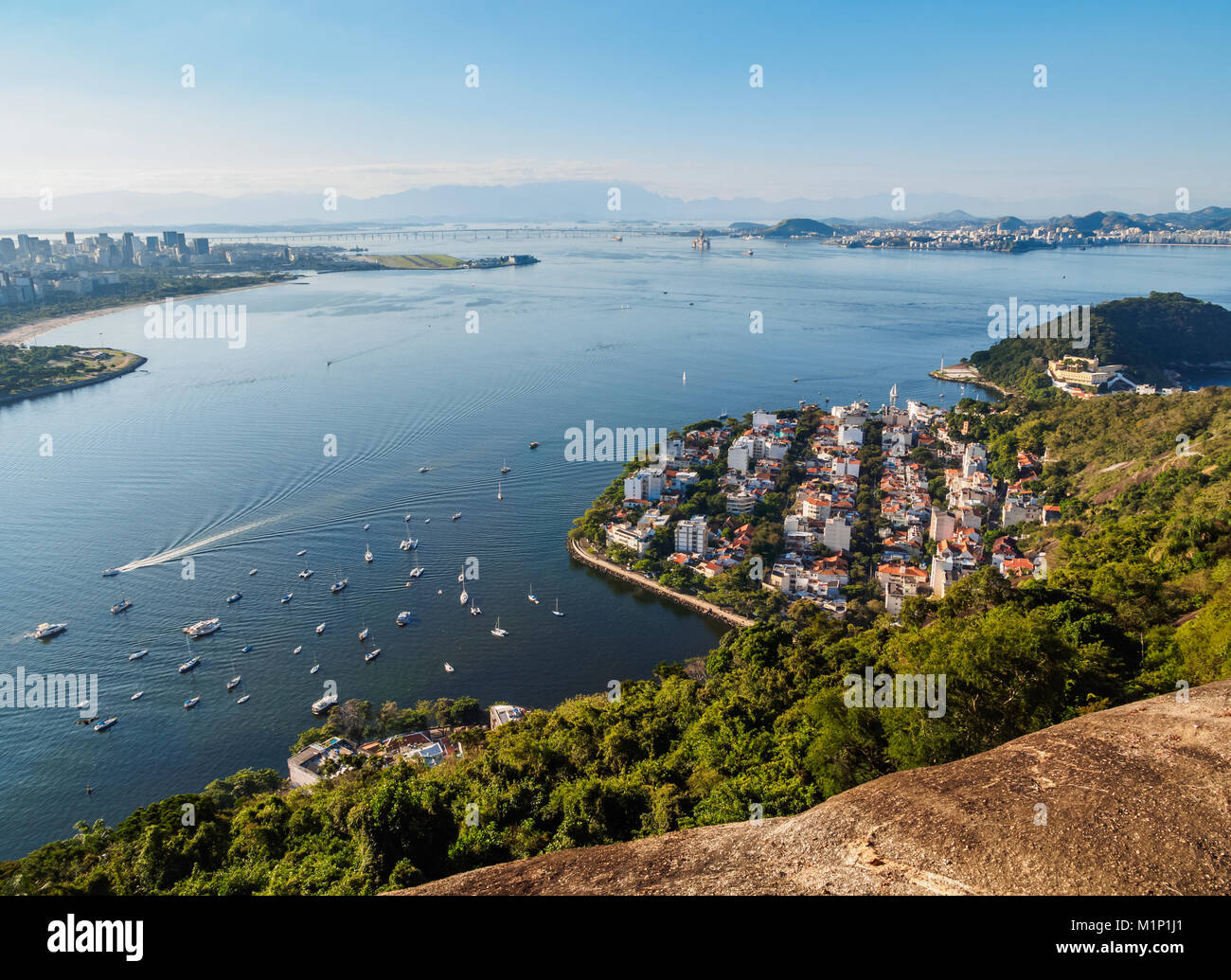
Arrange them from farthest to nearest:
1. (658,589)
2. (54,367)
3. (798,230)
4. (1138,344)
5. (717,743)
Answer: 1. (798,230)
2. (1138,344)
3. (54,367)
4. (658,589)
5. (717,743)

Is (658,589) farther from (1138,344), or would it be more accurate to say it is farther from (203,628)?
(1138,344)

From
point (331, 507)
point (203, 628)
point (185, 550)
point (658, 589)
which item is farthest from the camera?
point (331, 507)

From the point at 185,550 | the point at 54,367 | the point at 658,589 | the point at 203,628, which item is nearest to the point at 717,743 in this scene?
the point at 658,589

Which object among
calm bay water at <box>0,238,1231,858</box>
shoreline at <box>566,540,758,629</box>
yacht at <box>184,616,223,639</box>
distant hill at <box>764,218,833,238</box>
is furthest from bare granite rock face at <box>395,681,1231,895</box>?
distant hill at <box>764,218,833,238</box>

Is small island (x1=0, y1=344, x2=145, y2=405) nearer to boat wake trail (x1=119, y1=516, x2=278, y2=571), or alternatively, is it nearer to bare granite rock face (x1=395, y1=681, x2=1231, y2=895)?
boat wake trail (x1=119, y1=516, x2=278, y2=571)
